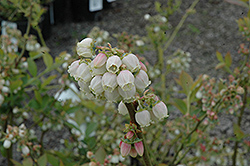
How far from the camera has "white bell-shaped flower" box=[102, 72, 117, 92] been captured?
1.67 ft

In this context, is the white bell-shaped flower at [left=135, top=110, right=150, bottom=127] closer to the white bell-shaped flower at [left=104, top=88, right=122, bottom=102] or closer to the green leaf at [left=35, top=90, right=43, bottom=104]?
the white bell-shaped flower at [left=104, top=88, right=122, bottom=102]

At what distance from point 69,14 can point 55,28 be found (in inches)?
13.8

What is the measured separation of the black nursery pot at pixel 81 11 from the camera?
3.79m

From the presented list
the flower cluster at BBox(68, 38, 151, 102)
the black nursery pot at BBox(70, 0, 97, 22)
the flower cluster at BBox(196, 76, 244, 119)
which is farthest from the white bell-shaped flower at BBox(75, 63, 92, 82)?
the black nursery pot at BBox(70, 0, 97, 22)

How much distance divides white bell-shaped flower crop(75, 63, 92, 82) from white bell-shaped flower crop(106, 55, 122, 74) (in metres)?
0.06

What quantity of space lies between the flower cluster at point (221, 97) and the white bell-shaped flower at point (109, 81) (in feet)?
1.70

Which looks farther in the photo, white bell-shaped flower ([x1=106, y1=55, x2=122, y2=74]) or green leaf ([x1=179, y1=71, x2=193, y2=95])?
green leaf ([x1=179, y1=71, x2=193, y2=95])

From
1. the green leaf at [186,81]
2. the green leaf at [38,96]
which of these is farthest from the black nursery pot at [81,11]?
the green leaf at [186,81]

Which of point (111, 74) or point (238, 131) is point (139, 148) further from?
point (238, 131)

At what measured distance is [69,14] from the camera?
3924 mm

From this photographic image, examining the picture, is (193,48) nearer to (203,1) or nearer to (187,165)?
(203,1)

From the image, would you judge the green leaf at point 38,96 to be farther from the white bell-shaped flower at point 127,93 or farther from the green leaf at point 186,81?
the white bell-shaped flower at point 127,93

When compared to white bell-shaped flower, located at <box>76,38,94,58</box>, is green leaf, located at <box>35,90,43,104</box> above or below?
below

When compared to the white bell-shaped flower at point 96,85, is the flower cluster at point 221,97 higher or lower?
lower
